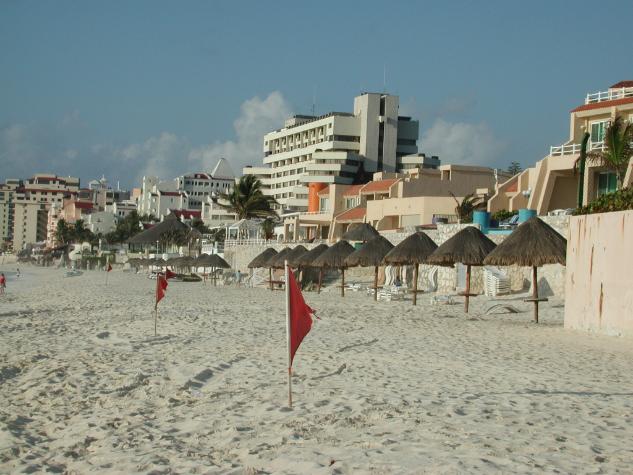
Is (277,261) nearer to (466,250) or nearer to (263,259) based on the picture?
(263,259)

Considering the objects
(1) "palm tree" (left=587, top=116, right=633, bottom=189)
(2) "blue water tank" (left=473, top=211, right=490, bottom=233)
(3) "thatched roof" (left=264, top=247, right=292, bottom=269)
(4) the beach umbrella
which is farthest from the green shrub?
(3) "thatched roof" (left=264, top=247, right=292, bottom=269)

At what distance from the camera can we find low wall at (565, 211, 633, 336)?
13.6 meters

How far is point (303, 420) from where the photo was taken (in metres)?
7.22

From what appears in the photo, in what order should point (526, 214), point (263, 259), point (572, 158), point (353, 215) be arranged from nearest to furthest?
point (526, 214) < point (572, 158) < point (263, 259) < point (353, 215)

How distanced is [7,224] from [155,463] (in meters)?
205

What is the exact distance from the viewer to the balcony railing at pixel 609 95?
1276 inches

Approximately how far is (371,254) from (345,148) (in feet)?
199

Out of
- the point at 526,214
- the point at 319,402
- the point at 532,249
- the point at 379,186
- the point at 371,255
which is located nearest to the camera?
the point at 319,402

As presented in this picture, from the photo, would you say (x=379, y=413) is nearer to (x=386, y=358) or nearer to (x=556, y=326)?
(x=386, y=358)

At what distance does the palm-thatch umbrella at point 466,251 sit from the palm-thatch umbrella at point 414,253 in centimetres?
179

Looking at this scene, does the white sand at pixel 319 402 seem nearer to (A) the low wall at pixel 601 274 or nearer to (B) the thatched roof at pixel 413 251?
(A) the low wall at pixel 601 274

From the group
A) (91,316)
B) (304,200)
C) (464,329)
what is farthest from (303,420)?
(304,200)

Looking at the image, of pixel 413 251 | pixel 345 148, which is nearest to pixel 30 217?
pixel 345 148

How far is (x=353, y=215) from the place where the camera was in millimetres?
51969
